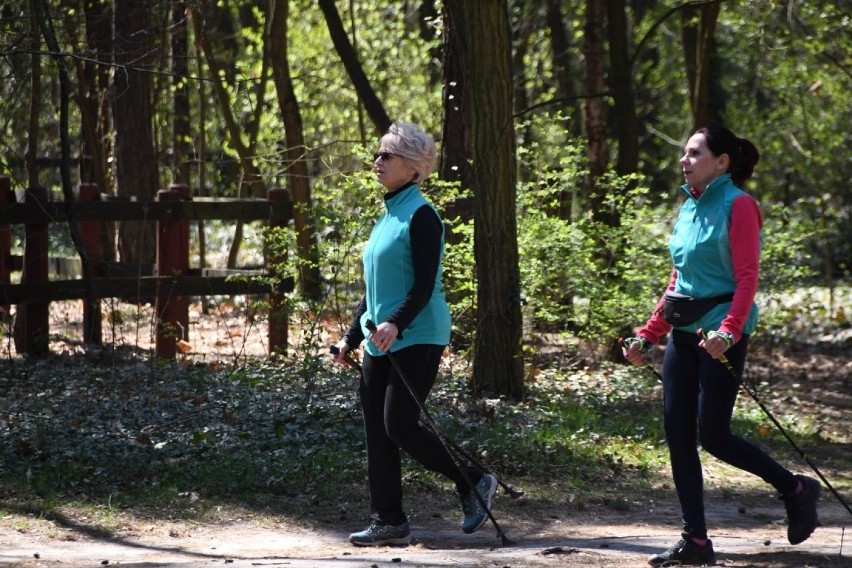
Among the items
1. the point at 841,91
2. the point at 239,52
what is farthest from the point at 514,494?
the point at 841,91

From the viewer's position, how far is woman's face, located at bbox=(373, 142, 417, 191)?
17.9ft

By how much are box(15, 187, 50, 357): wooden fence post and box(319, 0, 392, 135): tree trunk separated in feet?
13.0

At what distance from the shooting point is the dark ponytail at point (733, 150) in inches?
205

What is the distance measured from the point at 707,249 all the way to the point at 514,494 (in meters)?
1.69

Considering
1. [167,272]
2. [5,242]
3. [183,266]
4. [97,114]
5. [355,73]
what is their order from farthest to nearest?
[97,114] < [355,73] < [183,266] < [167,272] < [5,242]

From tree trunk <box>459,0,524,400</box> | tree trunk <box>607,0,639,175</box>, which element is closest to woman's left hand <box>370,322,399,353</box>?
tree trunk <box>459,0,524,400</box>

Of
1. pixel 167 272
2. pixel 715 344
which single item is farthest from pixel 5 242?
pixel 715 344

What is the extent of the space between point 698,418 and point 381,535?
1639mm

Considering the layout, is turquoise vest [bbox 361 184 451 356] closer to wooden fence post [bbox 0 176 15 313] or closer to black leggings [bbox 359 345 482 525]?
black leggings [bbox 359 345 482 525]

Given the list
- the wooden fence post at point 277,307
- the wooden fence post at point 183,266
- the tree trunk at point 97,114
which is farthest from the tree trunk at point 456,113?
the tree trunk at point 97,114

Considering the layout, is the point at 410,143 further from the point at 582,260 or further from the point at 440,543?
the point at 582,260

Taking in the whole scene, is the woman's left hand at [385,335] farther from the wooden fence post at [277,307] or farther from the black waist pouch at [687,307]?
the wooden fence post at [277,307]

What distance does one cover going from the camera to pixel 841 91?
23.1 metres

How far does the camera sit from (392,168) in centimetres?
544
